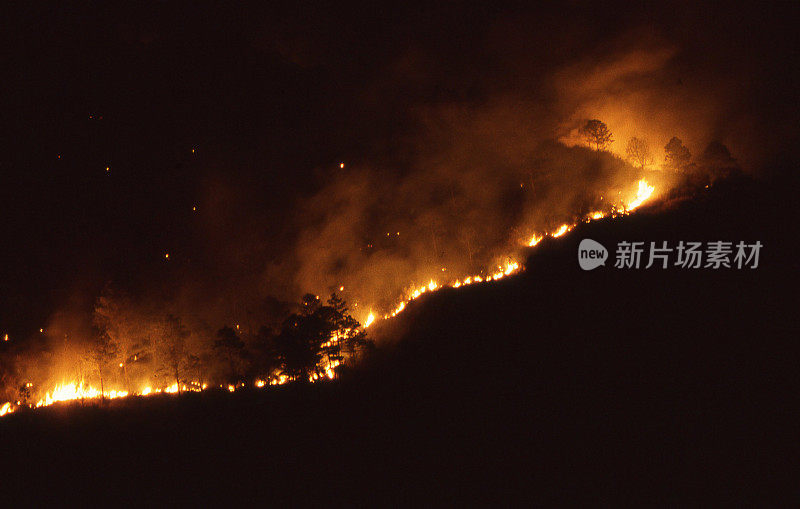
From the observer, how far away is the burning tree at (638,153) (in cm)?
6044

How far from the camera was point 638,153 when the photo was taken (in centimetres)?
6078

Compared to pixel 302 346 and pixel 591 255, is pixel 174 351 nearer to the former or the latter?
pixel 302 346

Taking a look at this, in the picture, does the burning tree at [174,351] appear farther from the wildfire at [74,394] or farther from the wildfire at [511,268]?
the wildfire at [511,268]

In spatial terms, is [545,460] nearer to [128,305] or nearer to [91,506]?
[91,506]

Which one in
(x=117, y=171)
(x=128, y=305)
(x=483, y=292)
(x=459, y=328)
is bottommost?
(x=459, y=328)

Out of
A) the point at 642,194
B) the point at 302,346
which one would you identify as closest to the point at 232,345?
the point at 302,346

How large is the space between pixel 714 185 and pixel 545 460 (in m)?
39.9

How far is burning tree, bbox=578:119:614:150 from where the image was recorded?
63050 millimetres

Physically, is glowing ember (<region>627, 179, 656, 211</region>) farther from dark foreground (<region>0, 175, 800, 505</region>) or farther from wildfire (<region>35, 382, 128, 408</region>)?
wildfire (<region>35, 382, 128, 408</region>)

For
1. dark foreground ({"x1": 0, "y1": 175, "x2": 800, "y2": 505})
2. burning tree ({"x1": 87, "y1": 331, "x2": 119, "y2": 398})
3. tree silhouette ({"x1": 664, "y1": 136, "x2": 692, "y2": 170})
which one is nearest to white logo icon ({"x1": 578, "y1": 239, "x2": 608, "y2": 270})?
dark foreground ({"x1": 0, "y1": 175, "x2": 800, "y2": 505})

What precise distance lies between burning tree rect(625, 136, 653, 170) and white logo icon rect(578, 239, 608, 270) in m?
25.8

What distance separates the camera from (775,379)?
1931 cm

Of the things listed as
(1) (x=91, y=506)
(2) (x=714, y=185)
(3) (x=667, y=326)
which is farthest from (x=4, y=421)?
(2) (x=714, y=185)

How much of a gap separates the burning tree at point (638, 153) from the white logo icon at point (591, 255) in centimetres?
2581
